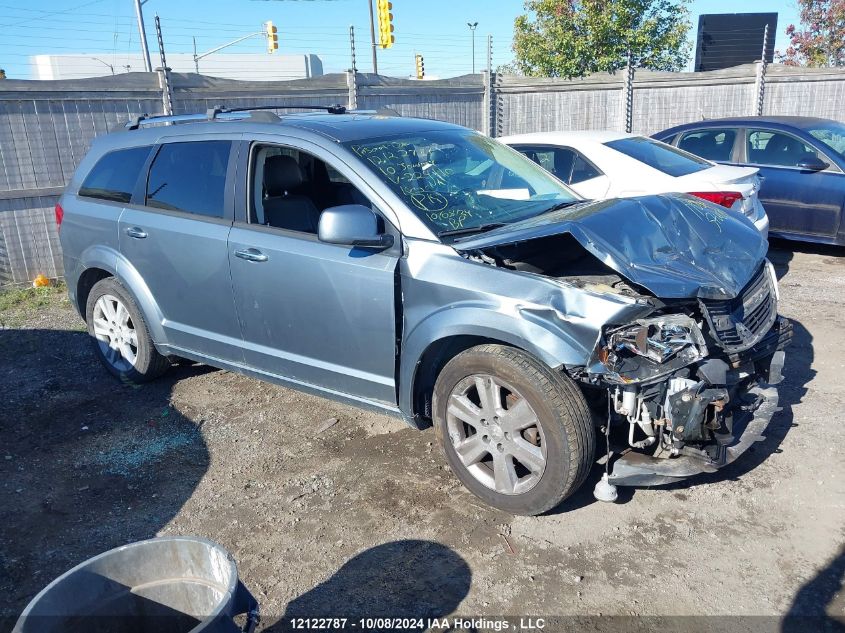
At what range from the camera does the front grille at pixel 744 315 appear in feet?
11.3

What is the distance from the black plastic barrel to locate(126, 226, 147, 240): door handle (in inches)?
119

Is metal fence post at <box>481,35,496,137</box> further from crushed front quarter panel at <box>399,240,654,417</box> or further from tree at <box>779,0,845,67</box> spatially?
tree at <box>779,0,845,67</box>

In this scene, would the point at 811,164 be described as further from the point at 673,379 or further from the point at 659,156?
the point at 673,379

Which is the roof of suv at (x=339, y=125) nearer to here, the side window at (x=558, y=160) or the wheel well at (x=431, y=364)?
the wheel well at (x=431, y=364)

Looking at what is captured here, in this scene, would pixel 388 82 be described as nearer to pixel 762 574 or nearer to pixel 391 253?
pixel 391 253

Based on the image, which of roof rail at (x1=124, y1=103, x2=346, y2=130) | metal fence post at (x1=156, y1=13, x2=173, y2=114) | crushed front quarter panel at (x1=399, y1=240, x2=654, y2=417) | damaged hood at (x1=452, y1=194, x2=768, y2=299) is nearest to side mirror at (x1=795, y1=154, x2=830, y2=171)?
damaged hood at (x1=452, y1=194, x2=768, y2=299)

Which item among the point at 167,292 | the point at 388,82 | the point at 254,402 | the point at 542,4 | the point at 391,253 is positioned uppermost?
the point at 542,4

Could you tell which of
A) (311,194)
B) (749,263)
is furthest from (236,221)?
(749,263)

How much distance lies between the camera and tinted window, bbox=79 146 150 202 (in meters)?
5.19

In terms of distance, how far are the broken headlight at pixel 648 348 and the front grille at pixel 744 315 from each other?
181 mm

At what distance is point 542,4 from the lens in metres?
22.8

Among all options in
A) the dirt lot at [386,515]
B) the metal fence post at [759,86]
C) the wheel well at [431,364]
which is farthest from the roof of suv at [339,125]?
the metal fence post at [759,86]

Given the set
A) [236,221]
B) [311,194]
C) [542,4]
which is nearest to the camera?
[236,221]

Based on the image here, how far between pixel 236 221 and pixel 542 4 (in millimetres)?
21160
